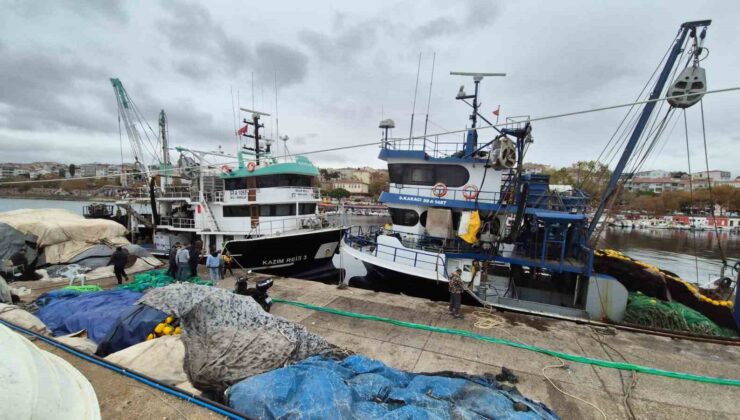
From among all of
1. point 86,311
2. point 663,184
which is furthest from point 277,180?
point 663,184

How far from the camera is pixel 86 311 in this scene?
5012 mm

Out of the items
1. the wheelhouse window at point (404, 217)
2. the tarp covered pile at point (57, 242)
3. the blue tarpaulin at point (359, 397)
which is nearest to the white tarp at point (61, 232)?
the tarp covered pile at point (57, 242)

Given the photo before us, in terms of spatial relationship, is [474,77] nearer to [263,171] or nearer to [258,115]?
[263,171]

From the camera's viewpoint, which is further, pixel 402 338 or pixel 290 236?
pixel 290 236

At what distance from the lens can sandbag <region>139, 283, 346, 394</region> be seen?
128 inches

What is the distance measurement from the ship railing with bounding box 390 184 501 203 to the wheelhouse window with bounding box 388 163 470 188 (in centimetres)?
21

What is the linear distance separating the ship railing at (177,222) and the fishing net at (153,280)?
443 centimetres

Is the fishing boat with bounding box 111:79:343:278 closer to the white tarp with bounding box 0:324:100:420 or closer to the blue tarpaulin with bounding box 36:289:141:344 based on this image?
the blue tarpaulin with bounding box 36:289:141:344

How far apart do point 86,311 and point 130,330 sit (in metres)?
1.65

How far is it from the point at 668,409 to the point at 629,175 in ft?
22.8

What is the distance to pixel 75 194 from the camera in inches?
3706

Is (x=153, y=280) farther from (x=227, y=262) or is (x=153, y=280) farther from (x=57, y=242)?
(x=57, y=242)

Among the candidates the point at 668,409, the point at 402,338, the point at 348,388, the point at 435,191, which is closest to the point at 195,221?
the point at 435,191

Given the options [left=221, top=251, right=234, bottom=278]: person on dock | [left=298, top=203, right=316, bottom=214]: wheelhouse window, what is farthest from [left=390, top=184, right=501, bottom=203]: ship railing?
→ [left=221, top=251, right=234, bottom=278]: person on dock
